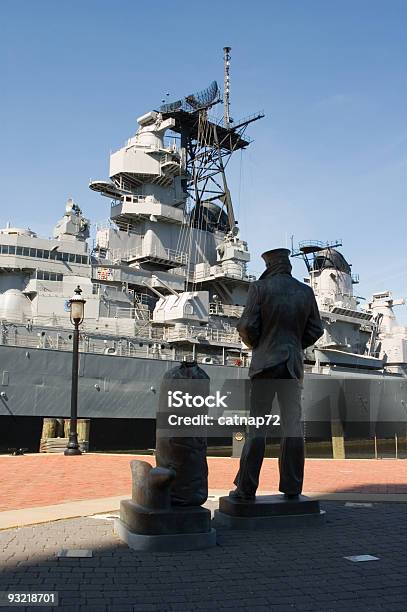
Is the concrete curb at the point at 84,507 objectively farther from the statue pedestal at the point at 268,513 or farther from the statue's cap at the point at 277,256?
the statue's cap at the point at 277,256

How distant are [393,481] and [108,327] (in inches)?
683

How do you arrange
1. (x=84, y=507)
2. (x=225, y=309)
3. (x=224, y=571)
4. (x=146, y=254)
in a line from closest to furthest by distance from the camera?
(x=224, y=571)
(x=84, y=507)
(x=146, y=254)
(x=225, y=309)

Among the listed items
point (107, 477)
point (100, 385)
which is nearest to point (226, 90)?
point (100, 385)

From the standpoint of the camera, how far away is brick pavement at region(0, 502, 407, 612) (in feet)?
11.7

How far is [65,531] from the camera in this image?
5605 millimetres

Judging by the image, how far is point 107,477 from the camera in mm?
10078

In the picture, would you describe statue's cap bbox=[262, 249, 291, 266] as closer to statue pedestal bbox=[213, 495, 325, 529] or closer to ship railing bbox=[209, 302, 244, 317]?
statue pedestal bbox=[213, 495, 325, 529]

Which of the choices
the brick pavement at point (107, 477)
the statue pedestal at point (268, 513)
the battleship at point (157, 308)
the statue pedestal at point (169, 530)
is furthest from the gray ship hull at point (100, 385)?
the statue pedestal at point (169, 530)

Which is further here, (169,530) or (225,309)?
(225,309)

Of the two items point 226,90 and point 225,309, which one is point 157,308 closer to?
point 225,309

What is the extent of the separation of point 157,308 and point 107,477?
60.9 ft

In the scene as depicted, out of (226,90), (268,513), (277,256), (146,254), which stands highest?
(226,90)

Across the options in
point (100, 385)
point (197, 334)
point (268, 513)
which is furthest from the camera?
point (197, 334)

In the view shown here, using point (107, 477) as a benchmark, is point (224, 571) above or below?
above
